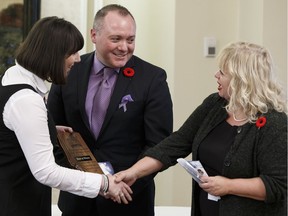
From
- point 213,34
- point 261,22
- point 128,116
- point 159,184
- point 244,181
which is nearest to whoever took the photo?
point 244,181

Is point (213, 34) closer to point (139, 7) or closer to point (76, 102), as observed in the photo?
point (139, 7)

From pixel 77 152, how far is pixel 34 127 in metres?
0.45

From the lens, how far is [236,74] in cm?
206

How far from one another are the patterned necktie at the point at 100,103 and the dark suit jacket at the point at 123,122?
4 cm

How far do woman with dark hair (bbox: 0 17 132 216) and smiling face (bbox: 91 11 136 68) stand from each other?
38 cm

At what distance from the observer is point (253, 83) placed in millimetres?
2029

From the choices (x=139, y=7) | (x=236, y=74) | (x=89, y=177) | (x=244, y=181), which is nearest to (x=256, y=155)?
(x=244, y=181)

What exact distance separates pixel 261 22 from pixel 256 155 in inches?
81.8

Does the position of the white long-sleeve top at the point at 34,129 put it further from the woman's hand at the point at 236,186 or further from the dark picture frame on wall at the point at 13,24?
the dark picture frame on wall at the point at 13,24

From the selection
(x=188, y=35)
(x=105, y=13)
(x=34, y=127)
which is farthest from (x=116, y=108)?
(x=188, y=35)

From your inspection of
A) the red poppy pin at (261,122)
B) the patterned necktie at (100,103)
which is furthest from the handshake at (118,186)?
the red poppy pin at (261,122)

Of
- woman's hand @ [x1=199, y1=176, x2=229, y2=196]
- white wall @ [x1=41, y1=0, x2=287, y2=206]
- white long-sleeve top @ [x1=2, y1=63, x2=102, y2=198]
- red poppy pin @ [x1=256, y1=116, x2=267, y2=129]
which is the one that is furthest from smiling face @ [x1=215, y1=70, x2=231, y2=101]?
white wall @ [x1=41, y1=0, x2=287, y2=206]

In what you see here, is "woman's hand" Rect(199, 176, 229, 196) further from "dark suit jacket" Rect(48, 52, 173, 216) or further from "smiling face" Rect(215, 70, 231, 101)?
"dark suit jacket" Rect(48, 52, 173, 216)

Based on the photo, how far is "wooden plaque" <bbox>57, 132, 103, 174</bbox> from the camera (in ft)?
7.41
